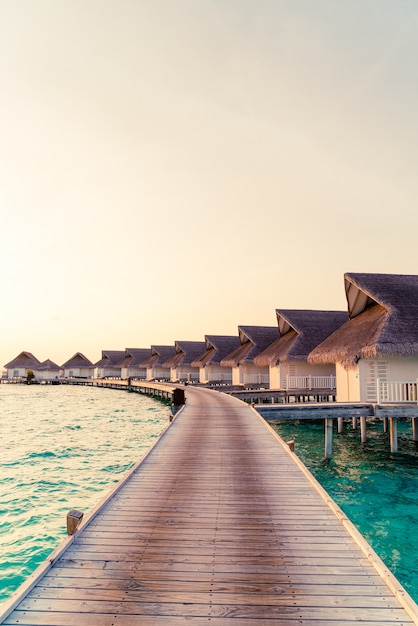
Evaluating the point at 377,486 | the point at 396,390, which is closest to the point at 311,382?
the point at 396,390

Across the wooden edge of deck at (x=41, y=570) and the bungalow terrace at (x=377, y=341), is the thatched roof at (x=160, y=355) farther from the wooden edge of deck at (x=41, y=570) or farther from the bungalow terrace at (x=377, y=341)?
the wooden edge of deck at (x=41, y=570)

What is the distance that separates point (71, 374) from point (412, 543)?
91115 mm

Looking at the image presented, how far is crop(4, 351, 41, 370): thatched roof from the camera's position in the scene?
8700cm

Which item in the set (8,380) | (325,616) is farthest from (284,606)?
(8,380)

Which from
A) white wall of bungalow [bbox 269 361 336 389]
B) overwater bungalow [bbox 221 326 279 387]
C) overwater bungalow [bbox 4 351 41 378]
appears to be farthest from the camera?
overwater bungalow [bbox 4 351 41 378]

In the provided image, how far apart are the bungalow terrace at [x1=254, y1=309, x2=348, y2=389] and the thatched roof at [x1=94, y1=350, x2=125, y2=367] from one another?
177ft

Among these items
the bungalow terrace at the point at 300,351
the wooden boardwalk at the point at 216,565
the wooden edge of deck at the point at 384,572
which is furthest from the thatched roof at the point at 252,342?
the wooden edge of deck at the point at 384,572

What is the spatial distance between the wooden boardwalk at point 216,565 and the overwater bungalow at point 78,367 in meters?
87.6

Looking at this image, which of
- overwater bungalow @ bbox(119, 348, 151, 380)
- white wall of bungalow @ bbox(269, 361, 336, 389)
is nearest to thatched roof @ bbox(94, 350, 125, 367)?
overwater bungalow @ bbox(119, 348, 151, 380)

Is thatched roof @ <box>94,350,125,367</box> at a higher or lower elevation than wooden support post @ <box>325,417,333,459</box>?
higher

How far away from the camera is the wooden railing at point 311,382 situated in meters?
27.6

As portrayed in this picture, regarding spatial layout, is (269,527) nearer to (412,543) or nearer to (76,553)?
(76,553)

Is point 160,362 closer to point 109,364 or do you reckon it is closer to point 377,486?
point 109,364

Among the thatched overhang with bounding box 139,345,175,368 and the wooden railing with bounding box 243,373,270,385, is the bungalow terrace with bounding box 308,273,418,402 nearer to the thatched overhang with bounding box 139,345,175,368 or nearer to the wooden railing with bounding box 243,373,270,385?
the wooden railing with bounding box 243,373,270,385
